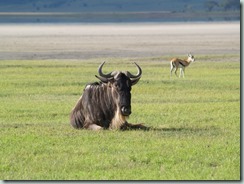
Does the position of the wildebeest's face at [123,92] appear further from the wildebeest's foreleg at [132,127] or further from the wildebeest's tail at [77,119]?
the wildebeest's tail at [77,119]

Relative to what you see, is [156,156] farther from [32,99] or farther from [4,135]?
[32,99]

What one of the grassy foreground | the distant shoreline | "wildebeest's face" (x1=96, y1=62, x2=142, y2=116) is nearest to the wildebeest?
"wildebeest's face" (x1=96, y1=62, x2=142, y2=116)

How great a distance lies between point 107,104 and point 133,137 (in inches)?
37.4

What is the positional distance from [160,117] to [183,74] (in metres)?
11.4

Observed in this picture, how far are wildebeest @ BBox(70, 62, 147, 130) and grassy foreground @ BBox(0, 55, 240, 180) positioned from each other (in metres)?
0.23

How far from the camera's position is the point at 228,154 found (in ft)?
37.2

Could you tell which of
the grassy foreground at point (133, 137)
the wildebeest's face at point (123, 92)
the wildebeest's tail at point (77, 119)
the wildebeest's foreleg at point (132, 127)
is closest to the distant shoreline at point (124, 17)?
the grassy foreground at point (133, 137)

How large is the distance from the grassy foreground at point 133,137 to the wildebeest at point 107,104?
0.23 m

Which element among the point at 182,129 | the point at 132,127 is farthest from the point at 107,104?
the point at 182,129

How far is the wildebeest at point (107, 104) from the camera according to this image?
13234 mm

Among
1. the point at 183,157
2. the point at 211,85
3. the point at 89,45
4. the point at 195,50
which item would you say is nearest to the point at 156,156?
the point at 183,157

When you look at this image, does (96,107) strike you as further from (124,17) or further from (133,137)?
(124,17)

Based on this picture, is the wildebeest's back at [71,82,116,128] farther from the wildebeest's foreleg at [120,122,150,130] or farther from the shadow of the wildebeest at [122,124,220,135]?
the shadow of the wildebeest at [122,124,220,135]

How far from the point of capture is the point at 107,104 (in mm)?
13641
